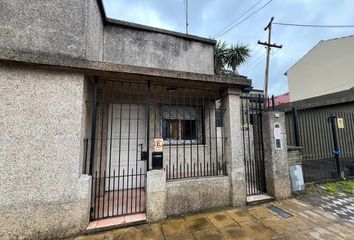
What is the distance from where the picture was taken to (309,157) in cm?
615

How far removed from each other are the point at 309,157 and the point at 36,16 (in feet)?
29.5

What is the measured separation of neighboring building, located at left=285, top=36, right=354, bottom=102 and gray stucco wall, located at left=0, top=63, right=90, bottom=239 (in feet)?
57.4

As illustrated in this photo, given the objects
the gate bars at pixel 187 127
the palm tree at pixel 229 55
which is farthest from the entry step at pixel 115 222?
the palm tree at pixel 229 55

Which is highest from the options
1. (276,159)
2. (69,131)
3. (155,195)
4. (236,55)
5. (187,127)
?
(236,55)

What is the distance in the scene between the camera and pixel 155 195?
3232mm

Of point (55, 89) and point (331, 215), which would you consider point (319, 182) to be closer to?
point (331, 215)

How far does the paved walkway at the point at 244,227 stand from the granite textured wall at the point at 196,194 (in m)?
0.19

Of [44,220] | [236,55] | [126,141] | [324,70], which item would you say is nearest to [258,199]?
[126,141]

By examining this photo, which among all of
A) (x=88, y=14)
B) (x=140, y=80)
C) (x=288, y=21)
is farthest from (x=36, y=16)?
(x=288, y=21)

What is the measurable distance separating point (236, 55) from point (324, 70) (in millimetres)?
9914

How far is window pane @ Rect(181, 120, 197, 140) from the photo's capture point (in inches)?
218

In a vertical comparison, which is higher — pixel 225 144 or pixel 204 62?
pixel 204 62

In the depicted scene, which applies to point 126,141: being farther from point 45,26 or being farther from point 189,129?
point 45,26

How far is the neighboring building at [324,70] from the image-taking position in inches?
490
